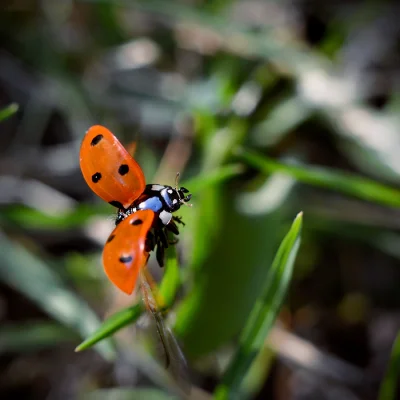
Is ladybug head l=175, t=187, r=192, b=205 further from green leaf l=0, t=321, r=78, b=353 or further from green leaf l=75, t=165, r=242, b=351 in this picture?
green leaf l=0, t=321, r=78, b=353

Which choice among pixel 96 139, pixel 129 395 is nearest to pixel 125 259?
pixel 96 139

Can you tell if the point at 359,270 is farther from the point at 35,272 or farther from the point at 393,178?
the point at 35,272

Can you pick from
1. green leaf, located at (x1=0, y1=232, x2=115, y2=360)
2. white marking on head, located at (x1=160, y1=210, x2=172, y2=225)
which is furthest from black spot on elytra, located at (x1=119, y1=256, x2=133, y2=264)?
green leaf, located at (x1=0, y1=232, x2=115, y2=360)

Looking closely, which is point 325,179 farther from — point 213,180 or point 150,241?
point 150,241

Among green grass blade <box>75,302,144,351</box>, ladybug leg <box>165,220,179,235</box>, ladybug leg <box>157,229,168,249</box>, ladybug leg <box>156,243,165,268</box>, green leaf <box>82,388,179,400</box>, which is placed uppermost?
ladybug leg <box>157,229,168,249</box>

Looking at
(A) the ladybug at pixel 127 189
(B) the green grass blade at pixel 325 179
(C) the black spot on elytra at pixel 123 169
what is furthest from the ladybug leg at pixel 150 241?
(B) the green grass blade at pixel 325 179

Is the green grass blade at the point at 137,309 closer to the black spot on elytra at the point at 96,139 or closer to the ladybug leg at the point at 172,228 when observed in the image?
the ladybug leg at the point at 172,228
